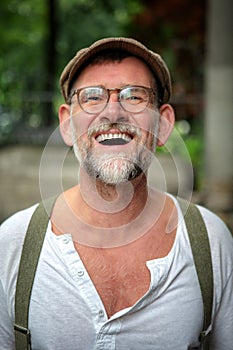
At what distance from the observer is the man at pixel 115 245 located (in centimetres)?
183

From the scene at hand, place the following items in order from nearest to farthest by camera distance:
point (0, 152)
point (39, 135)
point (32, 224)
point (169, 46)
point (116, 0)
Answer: point (32, 224)
point (0, 152)
point (39, 135)
point (169, 46)
point (116, 0)

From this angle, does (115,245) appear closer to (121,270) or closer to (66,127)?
(121,270)

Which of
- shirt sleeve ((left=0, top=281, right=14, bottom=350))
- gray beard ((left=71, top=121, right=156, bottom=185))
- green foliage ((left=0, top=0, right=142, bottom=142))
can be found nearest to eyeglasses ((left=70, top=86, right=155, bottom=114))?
gray beard ((left=71, top=121, right=156, bottom=185))

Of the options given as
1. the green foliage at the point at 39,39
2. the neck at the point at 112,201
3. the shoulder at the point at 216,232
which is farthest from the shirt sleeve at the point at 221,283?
the green foliage at the point at 39,39

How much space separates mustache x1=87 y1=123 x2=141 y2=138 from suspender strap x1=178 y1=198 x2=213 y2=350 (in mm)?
370

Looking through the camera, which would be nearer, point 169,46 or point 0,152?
point 0,152

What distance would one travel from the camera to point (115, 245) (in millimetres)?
1980

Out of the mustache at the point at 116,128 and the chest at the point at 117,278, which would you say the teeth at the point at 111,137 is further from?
the chest at the point at 117,278

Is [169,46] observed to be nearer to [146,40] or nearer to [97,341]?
[146,40]

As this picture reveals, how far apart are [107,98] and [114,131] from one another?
0.35ft

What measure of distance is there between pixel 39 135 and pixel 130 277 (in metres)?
10.9

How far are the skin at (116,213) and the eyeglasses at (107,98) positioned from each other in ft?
0.06

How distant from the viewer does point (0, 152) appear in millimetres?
10258

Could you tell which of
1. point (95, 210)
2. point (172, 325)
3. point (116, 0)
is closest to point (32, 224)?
point (95, 210)
